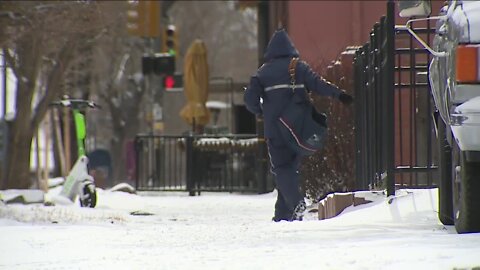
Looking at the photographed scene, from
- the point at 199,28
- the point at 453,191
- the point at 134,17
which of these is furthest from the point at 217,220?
the point at 199,28

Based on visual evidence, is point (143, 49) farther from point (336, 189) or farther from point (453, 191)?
point (453, 191)

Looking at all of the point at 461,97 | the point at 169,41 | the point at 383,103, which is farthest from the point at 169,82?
the point at 461,97

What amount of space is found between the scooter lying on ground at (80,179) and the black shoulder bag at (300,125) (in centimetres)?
444

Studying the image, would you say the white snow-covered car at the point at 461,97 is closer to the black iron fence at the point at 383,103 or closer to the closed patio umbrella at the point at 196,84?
the black iron fence at the point at 383,103

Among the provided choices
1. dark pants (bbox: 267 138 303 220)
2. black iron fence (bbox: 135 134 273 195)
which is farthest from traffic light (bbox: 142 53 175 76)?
dark pants (bbox: 267 138 303 220)

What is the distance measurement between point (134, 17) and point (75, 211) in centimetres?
1186

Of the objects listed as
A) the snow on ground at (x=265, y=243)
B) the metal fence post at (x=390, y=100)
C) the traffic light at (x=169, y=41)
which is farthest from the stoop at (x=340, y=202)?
the traffic light at (x=169, y=41)

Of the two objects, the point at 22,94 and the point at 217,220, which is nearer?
the point at 217,220

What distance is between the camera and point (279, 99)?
32.1 ft

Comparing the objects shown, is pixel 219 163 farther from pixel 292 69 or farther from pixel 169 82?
pixel 292 69

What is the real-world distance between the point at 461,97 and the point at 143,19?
1777 cm

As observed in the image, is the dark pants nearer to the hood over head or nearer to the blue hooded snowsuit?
the blue hooded snowsuit

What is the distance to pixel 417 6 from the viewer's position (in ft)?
21.4

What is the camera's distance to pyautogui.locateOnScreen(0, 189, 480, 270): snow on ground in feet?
18.2
